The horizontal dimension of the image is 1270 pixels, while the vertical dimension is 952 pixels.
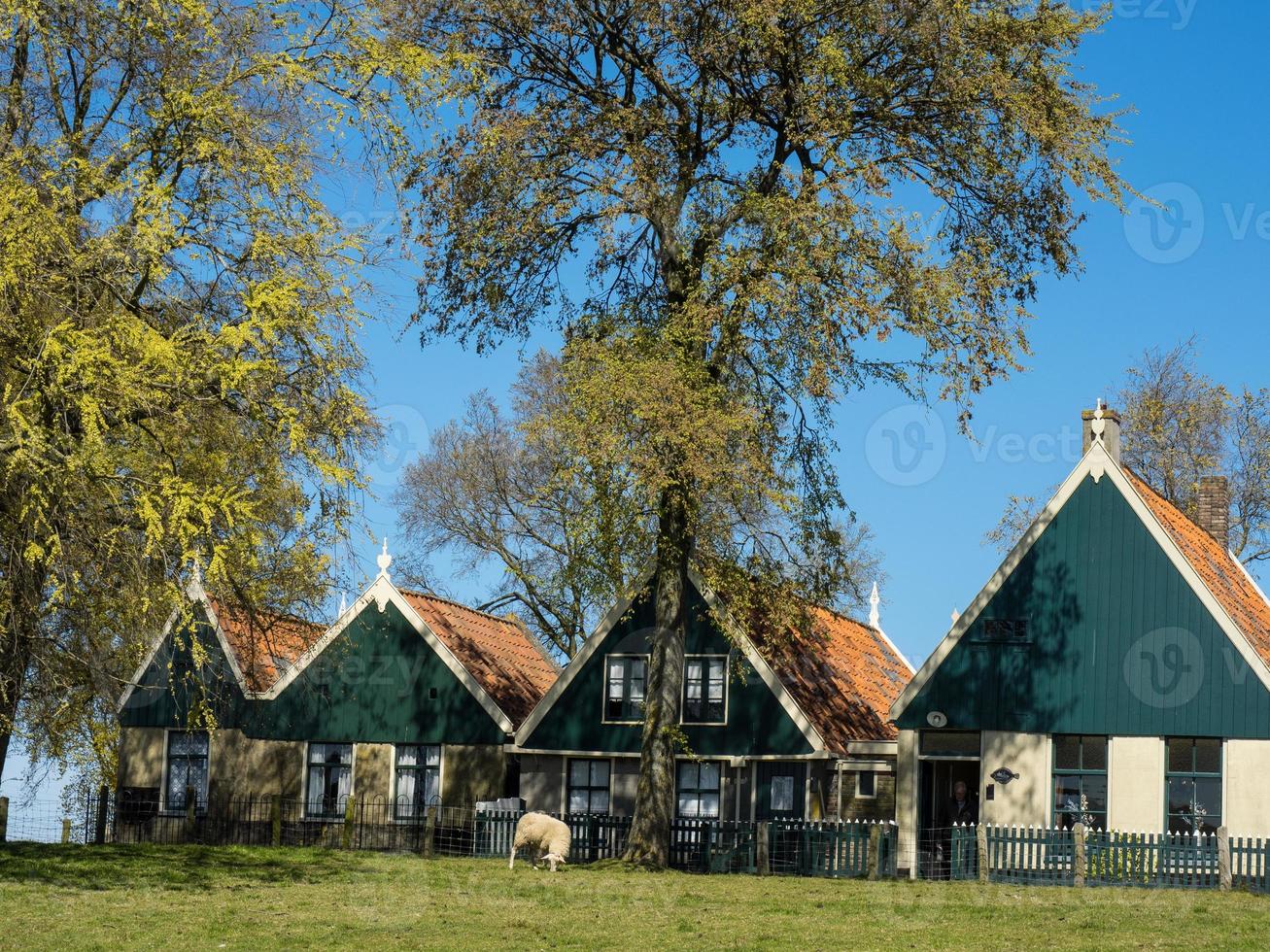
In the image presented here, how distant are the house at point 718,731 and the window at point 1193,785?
729 cm

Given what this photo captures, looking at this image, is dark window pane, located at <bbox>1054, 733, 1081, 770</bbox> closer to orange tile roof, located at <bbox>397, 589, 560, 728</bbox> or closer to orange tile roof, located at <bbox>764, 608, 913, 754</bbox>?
orange tile roof, located at <bbox>764, 608, 913, 754</bbox>

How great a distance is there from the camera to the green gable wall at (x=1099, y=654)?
32.1 metres

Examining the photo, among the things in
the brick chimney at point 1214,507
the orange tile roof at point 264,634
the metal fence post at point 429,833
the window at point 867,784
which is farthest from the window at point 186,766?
the brick chimney at point 1214,507

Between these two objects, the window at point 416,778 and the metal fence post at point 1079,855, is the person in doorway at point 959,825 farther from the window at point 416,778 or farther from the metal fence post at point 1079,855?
the window at point 416,778

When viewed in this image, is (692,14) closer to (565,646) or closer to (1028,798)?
(1028,798)

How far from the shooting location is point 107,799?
131 feet

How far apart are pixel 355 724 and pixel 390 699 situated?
1.11 meters

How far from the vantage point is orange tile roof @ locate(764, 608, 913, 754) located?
3806 centimetres

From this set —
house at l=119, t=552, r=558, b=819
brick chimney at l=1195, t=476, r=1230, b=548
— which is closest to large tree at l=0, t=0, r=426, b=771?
house at l=119, t=552, r=558, b=819

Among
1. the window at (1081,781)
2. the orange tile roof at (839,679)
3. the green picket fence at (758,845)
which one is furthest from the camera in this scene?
the orange tile roof at (839,679)

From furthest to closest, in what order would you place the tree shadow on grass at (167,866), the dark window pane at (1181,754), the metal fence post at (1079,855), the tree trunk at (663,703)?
the dark window pane at (1181,754) < the tree trunk at (663,703) < the metal fence post at (1079,855) < the tree shadow on grass at (167,866)

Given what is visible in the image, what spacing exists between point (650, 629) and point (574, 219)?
10.8 metres

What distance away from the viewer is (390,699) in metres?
41.3

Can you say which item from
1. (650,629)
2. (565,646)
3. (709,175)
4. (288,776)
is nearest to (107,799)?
(288,776)
